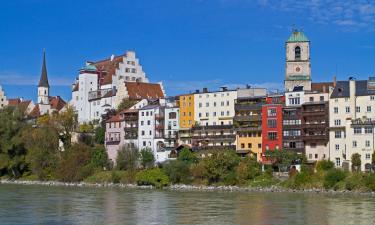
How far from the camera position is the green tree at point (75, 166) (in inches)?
3773

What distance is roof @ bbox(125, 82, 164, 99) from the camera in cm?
11279

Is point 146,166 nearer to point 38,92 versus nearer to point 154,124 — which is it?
point 154,124

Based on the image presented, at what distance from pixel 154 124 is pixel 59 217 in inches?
2008

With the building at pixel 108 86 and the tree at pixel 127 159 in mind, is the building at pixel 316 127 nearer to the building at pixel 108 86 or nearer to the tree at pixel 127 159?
the tree at pixel 127 159

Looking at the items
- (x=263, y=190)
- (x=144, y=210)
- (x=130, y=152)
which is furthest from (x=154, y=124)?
(x=144, y=210)

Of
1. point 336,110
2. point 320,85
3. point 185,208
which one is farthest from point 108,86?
point 185,208

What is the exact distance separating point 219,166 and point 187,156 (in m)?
8.88

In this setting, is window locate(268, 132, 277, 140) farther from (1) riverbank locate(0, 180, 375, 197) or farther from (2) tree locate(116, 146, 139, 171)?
(2) tree locate(116, 146, 139, 171)

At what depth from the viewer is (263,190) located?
244 feet

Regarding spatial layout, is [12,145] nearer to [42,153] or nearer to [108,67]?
[42,153]

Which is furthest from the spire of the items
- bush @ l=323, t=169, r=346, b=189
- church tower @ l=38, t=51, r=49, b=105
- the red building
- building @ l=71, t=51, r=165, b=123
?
bush @ l=323, t=169, r=346, b=189

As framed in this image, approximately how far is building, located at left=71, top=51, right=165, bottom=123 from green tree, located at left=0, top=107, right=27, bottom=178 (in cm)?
1575

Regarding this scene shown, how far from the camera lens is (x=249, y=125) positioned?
8894 centimetres

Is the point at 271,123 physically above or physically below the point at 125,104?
below
